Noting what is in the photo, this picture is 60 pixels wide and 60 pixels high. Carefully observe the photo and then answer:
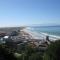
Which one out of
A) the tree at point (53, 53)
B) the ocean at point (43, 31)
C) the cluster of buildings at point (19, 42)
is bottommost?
the ocean at point (43, 31)

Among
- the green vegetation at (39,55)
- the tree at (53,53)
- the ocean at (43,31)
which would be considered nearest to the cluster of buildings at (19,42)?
the green vegetation at (39,55)

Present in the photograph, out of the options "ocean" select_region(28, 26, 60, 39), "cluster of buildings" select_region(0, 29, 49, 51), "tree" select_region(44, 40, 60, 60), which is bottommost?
"ocean" select_region(28, 26, 60, 39)

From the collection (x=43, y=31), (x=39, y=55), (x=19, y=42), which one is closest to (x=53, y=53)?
(x=39, y=55)

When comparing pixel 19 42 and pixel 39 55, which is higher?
pixel 39 55

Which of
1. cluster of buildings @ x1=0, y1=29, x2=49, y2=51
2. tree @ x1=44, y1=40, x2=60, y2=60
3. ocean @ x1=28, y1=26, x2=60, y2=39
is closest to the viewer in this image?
tree @ x1=44, y1=40, x2=60, y2=60

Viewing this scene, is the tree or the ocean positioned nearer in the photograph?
the tree

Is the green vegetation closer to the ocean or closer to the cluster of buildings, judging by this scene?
the cluster of buildings

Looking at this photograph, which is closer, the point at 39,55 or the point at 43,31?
the point at 39,55

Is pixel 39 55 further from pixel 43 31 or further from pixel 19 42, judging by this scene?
pixel 43 31

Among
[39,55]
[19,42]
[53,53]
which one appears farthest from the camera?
[19,42]

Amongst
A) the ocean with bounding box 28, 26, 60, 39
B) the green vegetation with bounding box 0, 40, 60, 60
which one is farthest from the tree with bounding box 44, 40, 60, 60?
the ocean with bounding box 28, 26, 60, 39

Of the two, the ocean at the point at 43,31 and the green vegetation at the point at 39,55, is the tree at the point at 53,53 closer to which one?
the green vegetation at the point at 39,55
